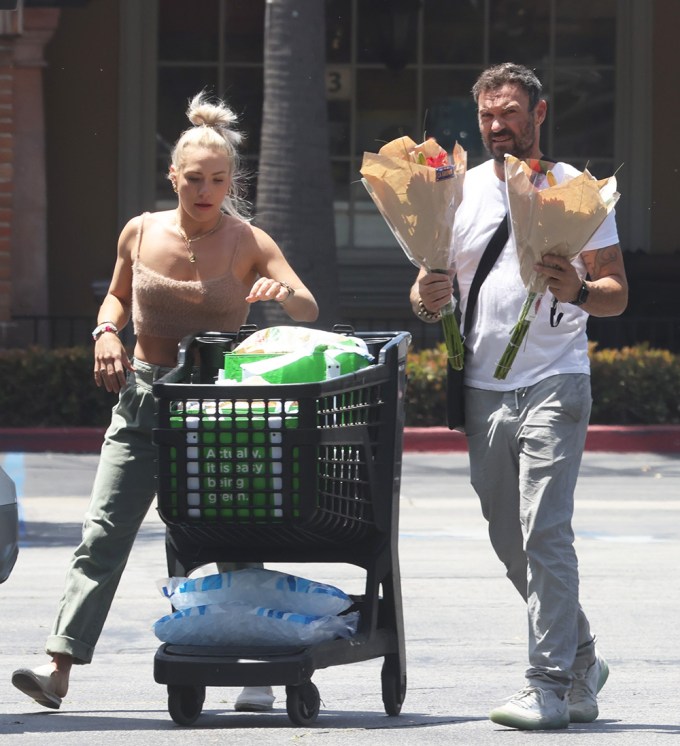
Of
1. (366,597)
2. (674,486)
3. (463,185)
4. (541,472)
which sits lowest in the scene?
(674,486)

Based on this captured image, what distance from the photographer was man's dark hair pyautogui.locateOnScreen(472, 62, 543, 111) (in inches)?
207

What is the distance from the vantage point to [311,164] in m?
15.1

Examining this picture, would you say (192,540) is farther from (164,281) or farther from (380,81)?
(380,81)

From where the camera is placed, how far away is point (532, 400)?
530 centimetres

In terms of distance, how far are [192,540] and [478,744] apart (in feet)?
3.31

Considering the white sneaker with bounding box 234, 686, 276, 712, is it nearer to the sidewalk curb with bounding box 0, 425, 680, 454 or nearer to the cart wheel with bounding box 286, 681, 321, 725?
the cart wheel with bounding box 286, 681, 321, 725

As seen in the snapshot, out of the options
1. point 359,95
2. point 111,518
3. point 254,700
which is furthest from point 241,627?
point 359,95

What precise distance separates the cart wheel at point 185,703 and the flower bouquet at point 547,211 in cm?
151

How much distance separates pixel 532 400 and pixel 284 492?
959mm

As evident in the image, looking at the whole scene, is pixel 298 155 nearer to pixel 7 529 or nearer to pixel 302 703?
pixel 7 529

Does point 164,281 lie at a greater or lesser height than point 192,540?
greater

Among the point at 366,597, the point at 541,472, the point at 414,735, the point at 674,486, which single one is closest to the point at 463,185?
the point at 541,472

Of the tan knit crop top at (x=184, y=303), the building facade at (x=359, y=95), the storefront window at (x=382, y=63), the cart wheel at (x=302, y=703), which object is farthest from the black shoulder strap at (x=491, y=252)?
the storefront window at (x=382, y=63)

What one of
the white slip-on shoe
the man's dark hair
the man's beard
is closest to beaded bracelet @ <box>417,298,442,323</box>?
the man's beard
